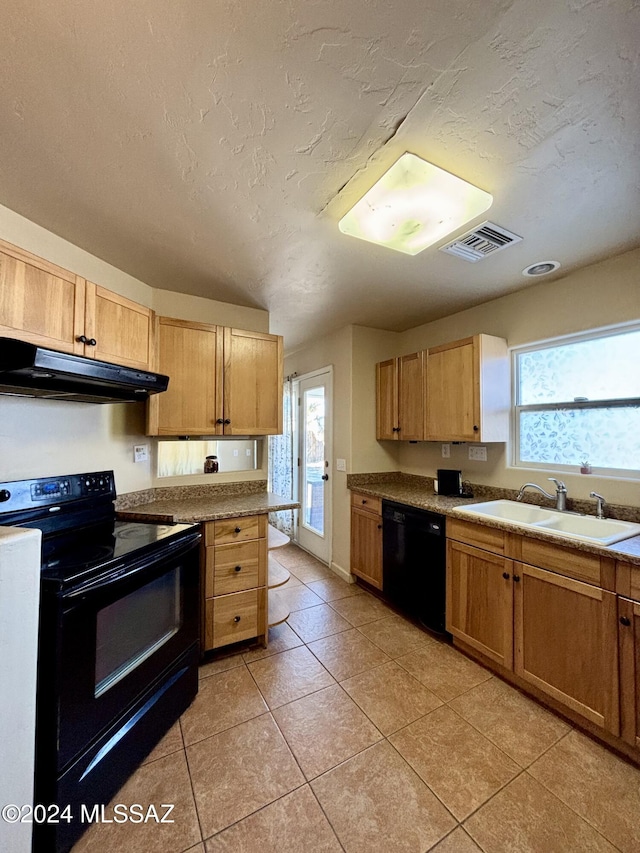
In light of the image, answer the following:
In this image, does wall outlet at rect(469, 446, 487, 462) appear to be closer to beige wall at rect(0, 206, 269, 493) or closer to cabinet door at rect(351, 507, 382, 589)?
cabinet door at rect(351, 507, 382, 589)

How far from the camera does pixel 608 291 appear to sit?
2045 mm

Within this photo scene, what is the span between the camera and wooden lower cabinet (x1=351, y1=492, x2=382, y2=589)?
Result: 2.89m

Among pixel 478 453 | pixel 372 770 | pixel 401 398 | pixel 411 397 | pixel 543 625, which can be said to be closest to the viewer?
pixel 372 770

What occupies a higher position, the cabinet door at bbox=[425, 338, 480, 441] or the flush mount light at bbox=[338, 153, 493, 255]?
the flush mount light at bbox=[338, 153, 493, 255]

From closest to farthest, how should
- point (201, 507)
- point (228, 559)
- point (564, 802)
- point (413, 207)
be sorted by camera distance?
point (564, 802) < point (413, 207) < point (228, 559) < point (201, 507)

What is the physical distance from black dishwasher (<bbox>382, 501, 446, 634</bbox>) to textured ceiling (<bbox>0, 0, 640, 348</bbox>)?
1857 mm

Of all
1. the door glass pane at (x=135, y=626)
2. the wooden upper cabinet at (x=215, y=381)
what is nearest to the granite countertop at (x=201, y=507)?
the door glass pane at (x=135, y=626)

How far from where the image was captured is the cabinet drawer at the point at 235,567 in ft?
6.70

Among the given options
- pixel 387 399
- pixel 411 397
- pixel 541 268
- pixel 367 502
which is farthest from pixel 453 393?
pixel 367 502

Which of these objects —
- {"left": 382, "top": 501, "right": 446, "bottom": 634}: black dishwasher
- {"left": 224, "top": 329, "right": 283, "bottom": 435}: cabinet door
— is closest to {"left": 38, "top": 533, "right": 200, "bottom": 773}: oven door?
{"left": 224, "top": 329, "right": 283, "bottom": 435}: cabinet door

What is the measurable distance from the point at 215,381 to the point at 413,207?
5.37ft

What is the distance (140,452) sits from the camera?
235cm

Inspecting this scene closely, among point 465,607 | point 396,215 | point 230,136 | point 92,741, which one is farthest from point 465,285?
point 92,741

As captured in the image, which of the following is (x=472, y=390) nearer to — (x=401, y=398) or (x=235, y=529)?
(x=401, y=398)
